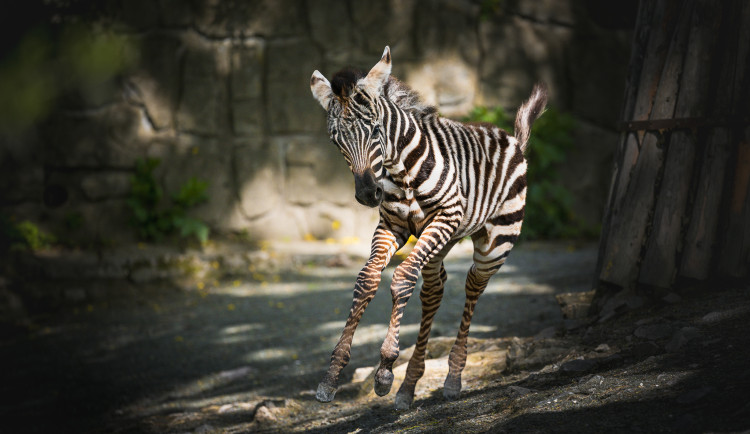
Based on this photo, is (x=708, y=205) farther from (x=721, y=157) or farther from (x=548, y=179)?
(x=548, y=179)

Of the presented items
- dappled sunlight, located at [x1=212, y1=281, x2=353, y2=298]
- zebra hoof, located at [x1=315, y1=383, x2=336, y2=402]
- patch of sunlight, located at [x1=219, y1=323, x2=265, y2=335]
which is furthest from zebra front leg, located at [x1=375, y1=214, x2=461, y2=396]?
dappled sunlight, located at [x1=212, y1=281, x2=353, y2=298]

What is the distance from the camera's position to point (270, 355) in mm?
7418

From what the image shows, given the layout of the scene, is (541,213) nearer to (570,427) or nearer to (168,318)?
(168,318)

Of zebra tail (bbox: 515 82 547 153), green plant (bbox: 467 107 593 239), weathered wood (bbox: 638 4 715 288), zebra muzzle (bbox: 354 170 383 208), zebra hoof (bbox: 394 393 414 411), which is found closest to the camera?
zebra muzzle (bbox: 354 170 383 208)

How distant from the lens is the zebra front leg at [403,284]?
4160 millimetres

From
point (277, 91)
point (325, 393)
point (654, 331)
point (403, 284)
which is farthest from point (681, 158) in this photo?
point (277, 91)

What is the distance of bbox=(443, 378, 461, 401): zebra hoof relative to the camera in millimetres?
4984

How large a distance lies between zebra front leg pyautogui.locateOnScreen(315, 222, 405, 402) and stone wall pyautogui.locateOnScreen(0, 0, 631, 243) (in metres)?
7.46

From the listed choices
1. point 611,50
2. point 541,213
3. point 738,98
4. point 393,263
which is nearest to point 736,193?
point 738,98

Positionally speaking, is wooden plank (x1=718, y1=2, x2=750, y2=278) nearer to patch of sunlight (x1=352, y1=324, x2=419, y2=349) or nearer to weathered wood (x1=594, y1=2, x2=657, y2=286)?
weathered wood (x1=594, y1=2, x2=657, y2=286)

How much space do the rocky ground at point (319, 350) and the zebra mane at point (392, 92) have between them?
1834 mm

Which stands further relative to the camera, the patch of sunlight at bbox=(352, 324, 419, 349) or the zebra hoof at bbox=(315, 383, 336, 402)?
the patch of sunlight at bbox=(352, 324, 419, 349)

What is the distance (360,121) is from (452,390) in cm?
208

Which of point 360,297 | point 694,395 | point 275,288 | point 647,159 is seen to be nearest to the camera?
point 694,395
